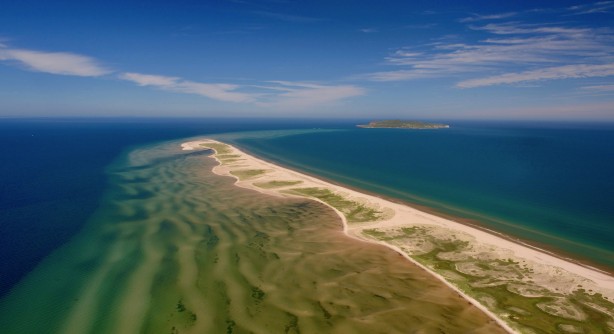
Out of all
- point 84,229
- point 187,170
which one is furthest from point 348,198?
point 187,170

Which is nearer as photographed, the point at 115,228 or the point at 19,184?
the point at 115,228

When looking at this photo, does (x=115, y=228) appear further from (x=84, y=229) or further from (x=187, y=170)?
(x=187, y=170)

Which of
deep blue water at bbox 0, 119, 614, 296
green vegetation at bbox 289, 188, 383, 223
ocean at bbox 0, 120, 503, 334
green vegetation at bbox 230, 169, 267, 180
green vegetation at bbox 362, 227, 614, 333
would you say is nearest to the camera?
green vegetation at bbox 362, 227, 614, 333

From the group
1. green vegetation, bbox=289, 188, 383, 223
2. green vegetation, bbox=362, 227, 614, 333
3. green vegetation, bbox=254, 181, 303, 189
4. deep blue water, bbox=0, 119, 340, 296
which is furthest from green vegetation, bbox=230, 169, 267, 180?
green vegetation, bbox=362, 227, 614, 333

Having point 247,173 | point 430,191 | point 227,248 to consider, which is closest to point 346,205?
point 430,191

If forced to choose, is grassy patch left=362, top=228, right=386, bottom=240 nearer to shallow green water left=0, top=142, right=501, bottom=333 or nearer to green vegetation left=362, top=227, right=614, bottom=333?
shallow green water left=0, top=142, right=501, bottom=333

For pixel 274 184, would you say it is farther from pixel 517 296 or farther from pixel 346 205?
pixel 517 296
